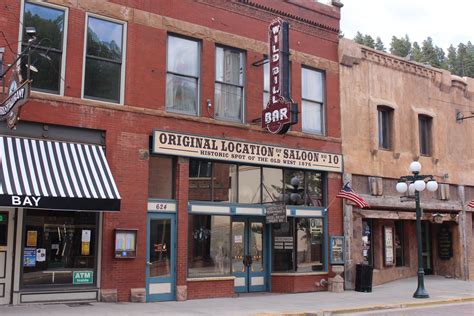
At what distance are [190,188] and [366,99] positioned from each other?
338 inches

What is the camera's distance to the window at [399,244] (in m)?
22.7

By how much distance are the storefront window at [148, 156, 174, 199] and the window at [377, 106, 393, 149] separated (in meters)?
9.77

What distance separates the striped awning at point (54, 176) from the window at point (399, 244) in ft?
44.7

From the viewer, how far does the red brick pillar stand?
15320 mm

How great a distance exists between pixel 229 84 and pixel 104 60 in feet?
14.0

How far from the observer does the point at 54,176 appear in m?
12.8

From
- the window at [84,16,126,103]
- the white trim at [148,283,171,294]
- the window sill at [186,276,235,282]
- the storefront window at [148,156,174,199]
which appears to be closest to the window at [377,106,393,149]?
the window sill at [186,276,235,282]

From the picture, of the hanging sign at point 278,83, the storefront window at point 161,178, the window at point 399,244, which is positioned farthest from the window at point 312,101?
the window at point 399,244

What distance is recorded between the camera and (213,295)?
16.0 meters

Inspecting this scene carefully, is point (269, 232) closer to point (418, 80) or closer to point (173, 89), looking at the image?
point (173, 89)

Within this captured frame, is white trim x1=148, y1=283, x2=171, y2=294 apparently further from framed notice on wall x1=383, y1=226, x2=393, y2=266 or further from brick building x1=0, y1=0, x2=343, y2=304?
framed notice on wall x1=383, y1=226, x2=393, y2=266

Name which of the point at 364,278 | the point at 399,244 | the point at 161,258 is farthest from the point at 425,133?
the point at 161,258

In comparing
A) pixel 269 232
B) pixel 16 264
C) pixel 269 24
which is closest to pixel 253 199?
pixel 269 232

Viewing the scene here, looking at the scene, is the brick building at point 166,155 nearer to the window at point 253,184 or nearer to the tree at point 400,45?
the window at point 253,184
